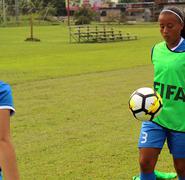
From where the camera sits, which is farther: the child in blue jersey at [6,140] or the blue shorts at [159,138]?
the blue shorts at [159,138]

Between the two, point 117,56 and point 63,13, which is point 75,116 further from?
point 63,13

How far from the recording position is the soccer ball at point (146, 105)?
4.00 metres

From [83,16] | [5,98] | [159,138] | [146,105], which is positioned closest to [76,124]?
[159,138]

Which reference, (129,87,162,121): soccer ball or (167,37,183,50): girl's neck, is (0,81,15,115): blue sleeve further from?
(167,37,183,50): girl's neck

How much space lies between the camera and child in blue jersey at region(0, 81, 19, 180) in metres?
1.94

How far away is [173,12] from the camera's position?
13.7ft

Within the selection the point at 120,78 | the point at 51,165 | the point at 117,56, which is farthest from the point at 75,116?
the point at 117,56

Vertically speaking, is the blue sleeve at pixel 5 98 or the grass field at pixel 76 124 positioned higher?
the blue sleeve at pixel 5 98

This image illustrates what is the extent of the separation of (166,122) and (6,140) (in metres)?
2.43

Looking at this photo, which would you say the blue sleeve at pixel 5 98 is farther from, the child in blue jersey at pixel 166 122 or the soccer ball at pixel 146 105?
the child in blue jersey at pixel 166 122

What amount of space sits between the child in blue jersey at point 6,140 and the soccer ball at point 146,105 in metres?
2.01

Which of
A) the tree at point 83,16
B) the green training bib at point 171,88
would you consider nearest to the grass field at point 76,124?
the green training bib at point 171,88

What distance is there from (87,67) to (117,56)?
508 centimetres

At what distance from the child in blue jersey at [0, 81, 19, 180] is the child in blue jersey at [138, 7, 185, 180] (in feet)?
7.49
